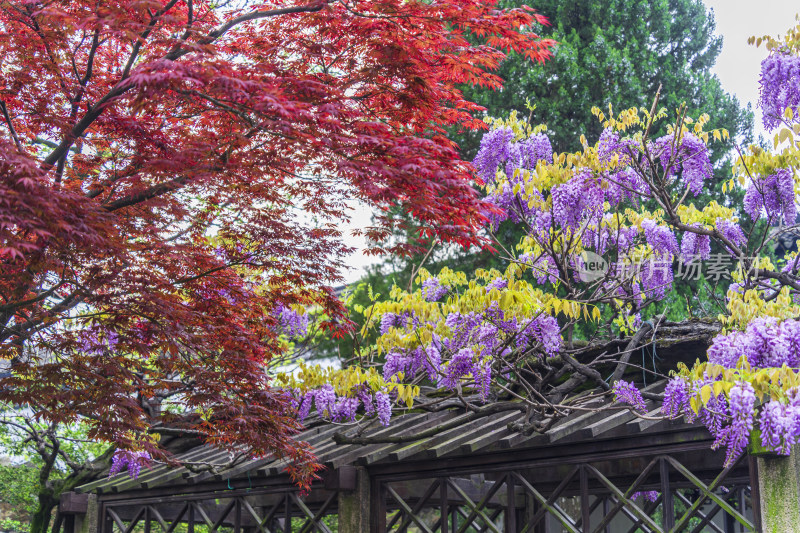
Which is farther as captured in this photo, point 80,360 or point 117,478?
point 117,478

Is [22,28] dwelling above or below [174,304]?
above

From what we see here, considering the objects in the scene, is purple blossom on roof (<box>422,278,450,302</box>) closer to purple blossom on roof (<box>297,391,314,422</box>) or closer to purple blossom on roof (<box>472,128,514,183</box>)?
purple blossom on roof (<box>472,128,514,183</box>)

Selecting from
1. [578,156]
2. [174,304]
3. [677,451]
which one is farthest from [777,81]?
[174,304]

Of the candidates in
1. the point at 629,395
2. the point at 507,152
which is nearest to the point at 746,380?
the point at 629,395

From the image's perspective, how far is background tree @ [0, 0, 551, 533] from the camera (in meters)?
4.12

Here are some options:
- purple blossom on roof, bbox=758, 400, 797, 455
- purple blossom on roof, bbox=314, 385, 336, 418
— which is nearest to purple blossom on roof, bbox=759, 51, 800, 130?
purple blossom on roof, bbox=758, 400, 797, 455

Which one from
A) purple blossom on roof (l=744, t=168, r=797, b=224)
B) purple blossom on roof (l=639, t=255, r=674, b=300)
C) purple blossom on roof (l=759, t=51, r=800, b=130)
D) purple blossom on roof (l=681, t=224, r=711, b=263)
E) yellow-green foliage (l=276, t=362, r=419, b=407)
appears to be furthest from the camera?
purple blossom on roof (l=681, t=224, r=711, b=263)

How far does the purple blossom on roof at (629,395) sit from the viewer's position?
497 cm

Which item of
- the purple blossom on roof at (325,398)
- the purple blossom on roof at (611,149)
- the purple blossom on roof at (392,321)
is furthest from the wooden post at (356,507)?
the purple blossom on roof at (611,149)

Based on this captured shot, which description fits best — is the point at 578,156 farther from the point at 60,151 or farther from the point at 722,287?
the point at 722,287

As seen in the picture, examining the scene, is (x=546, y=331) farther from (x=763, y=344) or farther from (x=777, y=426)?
(x=777, y=426)

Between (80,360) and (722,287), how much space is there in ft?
34.3

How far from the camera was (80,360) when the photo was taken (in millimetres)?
5371

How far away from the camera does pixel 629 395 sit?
5.14 m
